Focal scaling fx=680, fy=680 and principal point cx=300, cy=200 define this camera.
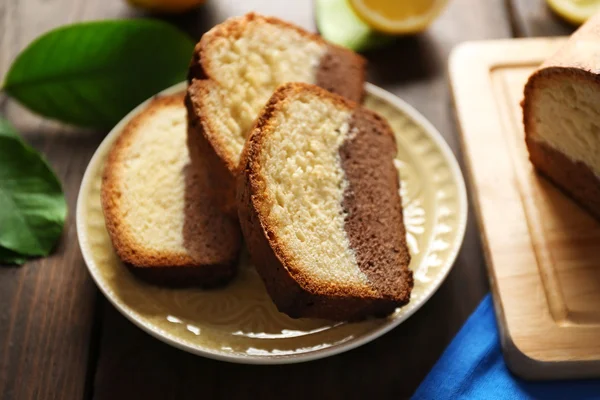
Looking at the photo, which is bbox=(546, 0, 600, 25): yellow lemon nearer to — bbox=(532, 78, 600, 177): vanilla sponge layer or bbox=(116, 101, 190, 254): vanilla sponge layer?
bbox=(532, 78, 600, 177): vanilla sponge layer

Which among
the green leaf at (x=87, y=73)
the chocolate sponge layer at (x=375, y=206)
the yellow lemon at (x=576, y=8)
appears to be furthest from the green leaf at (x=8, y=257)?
the yellow lemon at (x=576, y=8)

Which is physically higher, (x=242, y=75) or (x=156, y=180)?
(x=242, y=75)

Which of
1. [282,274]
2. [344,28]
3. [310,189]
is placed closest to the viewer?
[282,274]

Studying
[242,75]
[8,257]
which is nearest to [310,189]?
[242,75]

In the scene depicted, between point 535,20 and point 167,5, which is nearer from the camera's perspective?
point 167,5

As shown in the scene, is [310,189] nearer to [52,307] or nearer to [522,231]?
[522,231]

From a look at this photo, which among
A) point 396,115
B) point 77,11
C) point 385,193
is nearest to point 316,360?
point 385,193

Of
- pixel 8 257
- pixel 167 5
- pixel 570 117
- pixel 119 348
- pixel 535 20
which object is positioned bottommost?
pixel 119 348

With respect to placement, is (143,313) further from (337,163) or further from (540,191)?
(540,191)

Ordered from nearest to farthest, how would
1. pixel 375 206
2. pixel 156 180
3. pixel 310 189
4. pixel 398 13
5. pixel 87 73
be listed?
pixel 310 189, pixel 375 206, pixel 156 180, pixel 87 73, pixel 398 13
